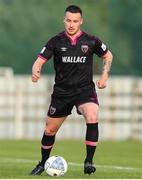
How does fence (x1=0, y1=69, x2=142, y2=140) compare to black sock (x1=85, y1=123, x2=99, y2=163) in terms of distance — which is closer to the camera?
black sock (x1=85, y1=123, x2=99, y2=163)

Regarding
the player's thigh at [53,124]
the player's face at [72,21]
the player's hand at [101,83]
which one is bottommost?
the player's thigh at [53,124]

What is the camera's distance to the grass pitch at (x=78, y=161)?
14523 millimetres

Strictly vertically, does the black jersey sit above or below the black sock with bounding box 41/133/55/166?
above

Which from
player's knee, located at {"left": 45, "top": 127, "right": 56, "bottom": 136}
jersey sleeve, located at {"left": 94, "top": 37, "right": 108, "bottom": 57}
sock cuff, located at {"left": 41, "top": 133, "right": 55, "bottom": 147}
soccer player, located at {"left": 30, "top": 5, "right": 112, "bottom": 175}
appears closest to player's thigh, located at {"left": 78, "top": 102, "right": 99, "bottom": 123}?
soccer player, located at {"left": 30, "top": 5, "right": 112, "bottom": 175}

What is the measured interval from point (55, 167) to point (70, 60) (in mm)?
1471

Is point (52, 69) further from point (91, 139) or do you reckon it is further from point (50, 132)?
point (91, 139)

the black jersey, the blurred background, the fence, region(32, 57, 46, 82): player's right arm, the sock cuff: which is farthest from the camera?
the blurred background

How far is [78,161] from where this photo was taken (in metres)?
19.2

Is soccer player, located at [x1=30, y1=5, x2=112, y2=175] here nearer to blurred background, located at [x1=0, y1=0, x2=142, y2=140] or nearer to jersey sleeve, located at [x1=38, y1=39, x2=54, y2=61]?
jersey sleeve, located at [x1=38, y1=39, x2=54, y2=61]

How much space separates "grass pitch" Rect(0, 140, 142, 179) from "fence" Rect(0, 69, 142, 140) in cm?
760

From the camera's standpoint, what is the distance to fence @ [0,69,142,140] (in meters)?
34.8

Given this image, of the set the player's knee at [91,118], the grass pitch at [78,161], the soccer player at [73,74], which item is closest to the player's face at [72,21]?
the soccer player at [73,74]

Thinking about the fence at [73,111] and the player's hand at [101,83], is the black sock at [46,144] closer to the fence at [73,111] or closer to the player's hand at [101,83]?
the player's hand at [101,83]

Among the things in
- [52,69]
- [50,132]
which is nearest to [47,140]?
[50,132]
